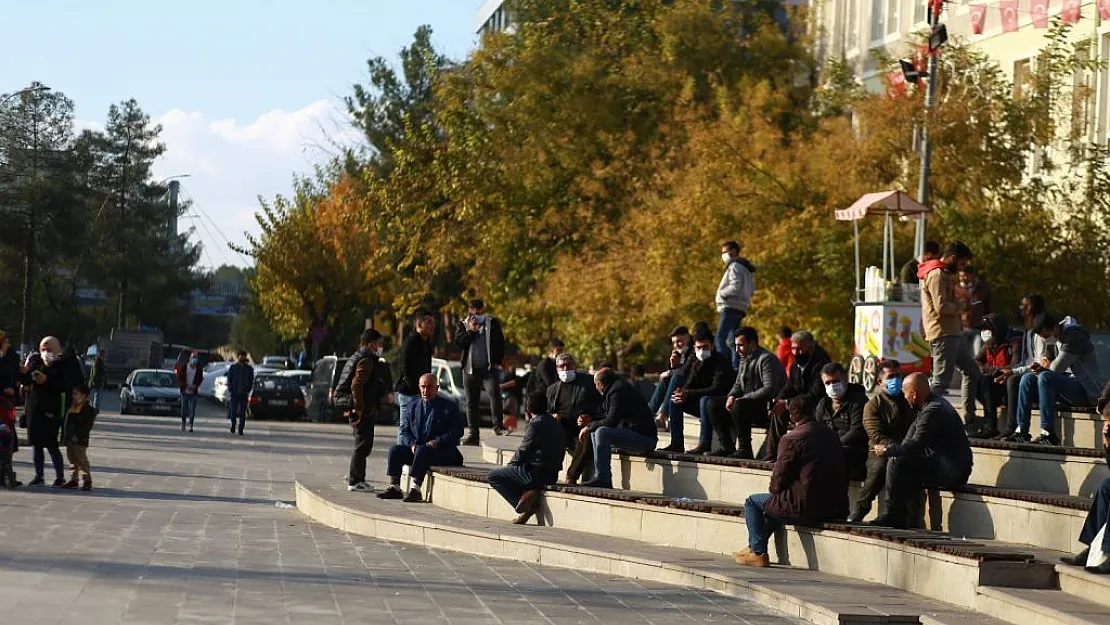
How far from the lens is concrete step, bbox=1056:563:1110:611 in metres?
11.4

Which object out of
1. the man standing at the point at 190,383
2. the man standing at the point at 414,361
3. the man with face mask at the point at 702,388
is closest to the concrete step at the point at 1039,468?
the man with face mask at the point at 702,388

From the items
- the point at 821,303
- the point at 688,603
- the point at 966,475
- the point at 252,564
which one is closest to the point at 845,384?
the point at 966,475

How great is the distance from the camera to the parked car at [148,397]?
169 feet

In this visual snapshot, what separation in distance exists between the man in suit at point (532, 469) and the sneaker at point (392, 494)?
2389 mm

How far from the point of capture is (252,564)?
14.5 meters

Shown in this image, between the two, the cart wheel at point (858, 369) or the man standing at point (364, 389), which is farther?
the cart wheel at point (858, 369)

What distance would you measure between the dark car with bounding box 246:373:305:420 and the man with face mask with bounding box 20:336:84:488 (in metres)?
27.7

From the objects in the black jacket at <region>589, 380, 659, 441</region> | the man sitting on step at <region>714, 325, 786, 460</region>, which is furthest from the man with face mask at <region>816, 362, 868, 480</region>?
the black jacket at <region>589, 380, 659, 441</region>

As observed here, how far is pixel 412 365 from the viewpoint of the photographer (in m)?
20.5

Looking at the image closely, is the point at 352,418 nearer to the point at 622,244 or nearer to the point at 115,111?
the point at 622,244

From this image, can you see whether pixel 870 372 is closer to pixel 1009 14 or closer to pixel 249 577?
pixel 249 577

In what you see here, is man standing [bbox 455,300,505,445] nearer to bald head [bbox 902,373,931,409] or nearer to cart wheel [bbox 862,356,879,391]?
cart wheel [bbox 862,356,879,391]

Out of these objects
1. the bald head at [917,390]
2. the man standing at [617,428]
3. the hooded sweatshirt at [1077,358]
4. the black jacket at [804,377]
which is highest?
the hooded sweatshirt at [1077,358]

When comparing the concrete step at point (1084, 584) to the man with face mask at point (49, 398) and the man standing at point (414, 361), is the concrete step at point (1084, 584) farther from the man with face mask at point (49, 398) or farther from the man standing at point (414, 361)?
the man with face mask at point (49, 398)
